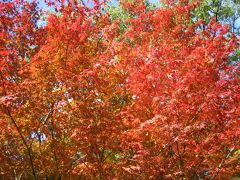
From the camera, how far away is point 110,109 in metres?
11.5

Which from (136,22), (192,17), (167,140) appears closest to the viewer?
(167,140)

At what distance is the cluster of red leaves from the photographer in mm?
9812

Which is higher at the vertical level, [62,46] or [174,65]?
[62,46]

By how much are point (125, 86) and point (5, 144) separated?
4914 mm

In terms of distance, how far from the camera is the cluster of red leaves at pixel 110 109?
32.2 feet

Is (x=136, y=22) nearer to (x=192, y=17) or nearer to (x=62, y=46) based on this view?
(x=192, y=17)

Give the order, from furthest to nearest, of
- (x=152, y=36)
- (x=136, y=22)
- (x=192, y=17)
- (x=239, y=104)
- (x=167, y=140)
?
1. (x=192, y=17)
2. (x=136, y=22)
3. (x=152, y=36)
4. (x=239, y=104)
5. (x=167, y=140)

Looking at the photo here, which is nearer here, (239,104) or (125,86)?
(239,104)

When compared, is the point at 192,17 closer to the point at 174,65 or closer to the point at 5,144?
the point at 174,65

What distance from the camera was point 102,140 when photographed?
35.3 ft

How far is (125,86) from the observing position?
40.3ft

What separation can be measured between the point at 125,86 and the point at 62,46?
9.38 ft

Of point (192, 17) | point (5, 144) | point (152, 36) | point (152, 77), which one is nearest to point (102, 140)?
point (152, 77)

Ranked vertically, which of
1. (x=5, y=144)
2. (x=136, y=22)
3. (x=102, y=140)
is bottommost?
(x=102, y=140)
